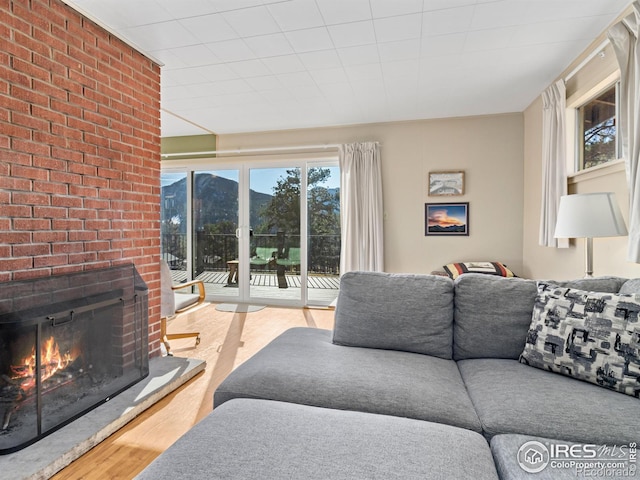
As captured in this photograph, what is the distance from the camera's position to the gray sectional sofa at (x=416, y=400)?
0.95 meters

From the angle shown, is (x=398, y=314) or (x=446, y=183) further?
(x=446, y=183)

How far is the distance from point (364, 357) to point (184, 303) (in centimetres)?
200

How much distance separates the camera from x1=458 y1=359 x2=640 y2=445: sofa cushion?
1.13m

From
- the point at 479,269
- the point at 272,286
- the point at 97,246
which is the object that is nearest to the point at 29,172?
the point at 97,246

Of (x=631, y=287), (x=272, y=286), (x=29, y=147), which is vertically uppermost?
(x=29, y=147)

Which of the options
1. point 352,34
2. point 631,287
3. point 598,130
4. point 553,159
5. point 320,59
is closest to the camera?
point 631,287

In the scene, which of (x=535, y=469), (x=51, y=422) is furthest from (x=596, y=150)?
(x=51, y=422)

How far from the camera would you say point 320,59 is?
284cm

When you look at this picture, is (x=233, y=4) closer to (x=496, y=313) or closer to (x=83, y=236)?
(x=83, y=236)

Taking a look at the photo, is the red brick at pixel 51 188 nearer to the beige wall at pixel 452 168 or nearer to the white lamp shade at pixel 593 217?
the white lamp shade at pixel 593 217

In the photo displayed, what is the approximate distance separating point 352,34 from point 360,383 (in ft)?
7.54

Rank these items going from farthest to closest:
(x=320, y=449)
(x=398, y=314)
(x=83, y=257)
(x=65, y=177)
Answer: (x=83, y=257) < (x=65, y=177) < (x=398, y=314) < (x=320, y=449)

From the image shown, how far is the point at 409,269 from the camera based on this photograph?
14.9 feet

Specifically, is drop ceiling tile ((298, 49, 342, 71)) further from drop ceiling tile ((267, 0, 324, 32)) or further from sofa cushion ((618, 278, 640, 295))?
sofa cushion ((618, 278, 640, 295))
